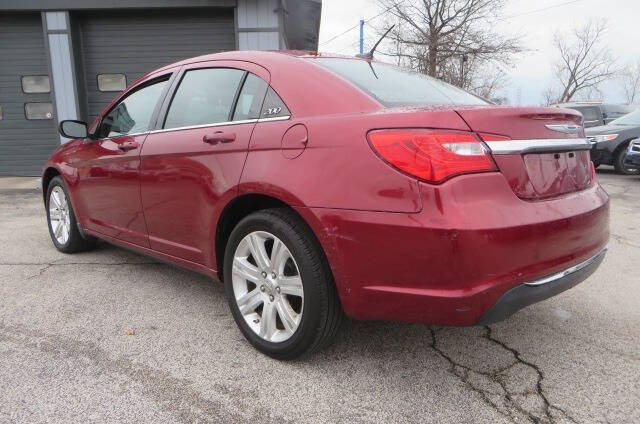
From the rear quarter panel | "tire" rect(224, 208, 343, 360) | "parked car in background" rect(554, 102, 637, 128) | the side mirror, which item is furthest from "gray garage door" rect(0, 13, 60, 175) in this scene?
"parked car in background" rect(554, 102, 637, 128)

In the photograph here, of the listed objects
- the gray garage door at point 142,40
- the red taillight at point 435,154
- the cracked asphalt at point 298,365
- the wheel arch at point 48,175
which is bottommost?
the cracked asphalt at point 298,365

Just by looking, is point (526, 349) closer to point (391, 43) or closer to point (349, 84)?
point (349, 84)

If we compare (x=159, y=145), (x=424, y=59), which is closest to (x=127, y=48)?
(x=159, y=145)

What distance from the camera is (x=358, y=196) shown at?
1971 mm

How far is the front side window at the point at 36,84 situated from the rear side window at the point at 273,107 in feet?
29.8

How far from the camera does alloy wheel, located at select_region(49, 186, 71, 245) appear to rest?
4.35 metres

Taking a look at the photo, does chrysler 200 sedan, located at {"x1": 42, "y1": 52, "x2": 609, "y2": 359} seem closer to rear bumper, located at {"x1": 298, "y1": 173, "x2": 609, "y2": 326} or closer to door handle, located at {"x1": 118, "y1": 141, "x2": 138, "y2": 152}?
rear bumper, located at {"x1": 298, "y1": 173, "x2": 609, "y2": 326}

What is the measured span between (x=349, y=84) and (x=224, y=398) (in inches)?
60.3

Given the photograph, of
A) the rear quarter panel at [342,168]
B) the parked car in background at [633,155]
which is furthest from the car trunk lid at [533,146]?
the parked car in background at [633,155]

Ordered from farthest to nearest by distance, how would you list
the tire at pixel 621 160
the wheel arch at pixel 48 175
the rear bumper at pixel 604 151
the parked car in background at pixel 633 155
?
1. the rear bumper at pixel 604 151
2. the tire at pixel 621 160
3. the parked car in background at pixel 633 155
4. the wheel arch at pixel 48 175

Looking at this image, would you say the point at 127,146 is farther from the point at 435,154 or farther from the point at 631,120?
the point at 631,120

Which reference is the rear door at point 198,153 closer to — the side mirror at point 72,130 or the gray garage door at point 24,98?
the side mirror at point 72,130

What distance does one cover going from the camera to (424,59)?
25625mm

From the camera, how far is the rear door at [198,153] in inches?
100
